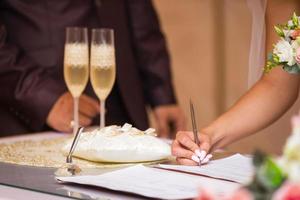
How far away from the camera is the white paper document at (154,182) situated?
4.68 ft

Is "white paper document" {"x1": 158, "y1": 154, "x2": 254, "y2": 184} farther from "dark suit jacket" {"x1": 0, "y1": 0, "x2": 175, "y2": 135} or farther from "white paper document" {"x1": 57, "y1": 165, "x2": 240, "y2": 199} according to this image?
"dark suit jacket" {"x1": 0, "y1": 0, "x2": 175, "y2": 135}

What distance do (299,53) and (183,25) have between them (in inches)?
142

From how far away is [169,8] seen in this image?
203 inches

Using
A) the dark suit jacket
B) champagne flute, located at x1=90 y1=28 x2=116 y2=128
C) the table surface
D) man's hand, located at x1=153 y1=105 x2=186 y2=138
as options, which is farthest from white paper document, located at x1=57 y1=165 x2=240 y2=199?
man's hand, located at x1=153 y1=105 x2=186 y2=138

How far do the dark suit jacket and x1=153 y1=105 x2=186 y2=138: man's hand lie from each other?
76 mm

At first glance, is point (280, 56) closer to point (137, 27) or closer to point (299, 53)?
point (299, 53)

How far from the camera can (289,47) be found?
1.59 meters

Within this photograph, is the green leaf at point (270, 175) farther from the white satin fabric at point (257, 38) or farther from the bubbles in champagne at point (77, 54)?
the bubbles in champagne at point (77, 54)

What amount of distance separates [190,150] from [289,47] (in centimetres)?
34

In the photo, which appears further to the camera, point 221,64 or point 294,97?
point 221,64

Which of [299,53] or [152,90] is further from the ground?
[299,53]

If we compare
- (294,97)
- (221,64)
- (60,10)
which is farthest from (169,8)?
(294,97)

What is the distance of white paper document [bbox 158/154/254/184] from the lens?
61.8 inches

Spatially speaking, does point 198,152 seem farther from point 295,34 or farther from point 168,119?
point 168,119
